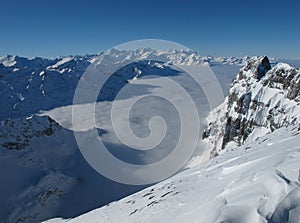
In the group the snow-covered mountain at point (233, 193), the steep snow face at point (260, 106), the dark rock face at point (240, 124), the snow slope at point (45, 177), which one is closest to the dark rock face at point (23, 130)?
the snow slope at point (45, 177)

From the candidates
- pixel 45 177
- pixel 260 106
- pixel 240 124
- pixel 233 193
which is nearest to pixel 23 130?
pixel 45 177

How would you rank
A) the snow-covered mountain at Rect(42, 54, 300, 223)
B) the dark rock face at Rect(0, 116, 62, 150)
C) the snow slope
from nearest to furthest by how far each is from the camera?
the snow-covered mountain at Rect(42, 54, 300, 223)
the snow slope
the dark rock face at Rect(0, 116, 62, 150)

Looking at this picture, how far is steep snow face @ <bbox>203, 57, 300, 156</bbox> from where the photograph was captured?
Answer: 49656 millimetres

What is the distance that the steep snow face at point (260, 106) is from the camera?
49656mm

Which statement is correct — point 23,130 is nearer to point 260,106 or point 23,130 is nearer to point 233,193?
point 260,106

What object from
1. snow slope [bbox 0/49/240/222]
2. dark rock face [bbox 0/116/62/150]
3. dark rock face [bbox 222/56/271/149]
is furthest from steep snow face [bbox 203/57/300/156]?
dark rock face [bbox 0/116/62/150]

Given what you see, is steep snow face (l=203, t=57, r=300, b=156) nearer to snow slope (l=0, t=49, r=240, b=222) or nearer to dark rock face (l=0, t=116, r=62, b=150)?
snow slope (l=0, t=49, r=240, b=222)

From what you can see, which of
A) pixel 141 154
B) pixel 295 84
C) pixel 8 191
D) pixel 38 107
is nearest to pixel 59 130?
pixel 141 154

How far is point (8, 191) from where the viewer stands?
45719 millimetres

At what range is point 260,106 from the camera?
57.1 metres

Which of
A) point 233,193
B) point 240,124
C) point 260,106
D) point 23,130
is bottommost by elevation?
point 240,124

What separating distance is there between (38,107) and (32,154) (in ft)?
477

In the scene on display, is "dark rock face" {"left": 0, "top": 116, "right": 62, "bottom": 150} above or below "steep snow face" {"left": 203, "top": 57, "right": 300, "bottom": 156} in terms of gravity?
above

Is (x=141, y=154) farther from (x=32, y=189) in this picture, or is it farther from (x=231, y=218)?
(x=231, y=218)
